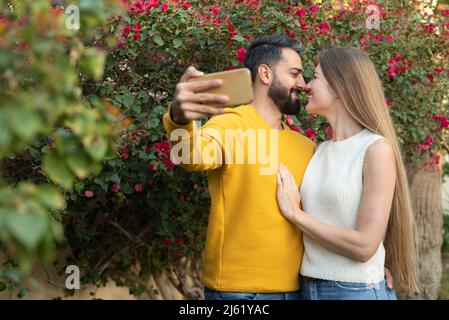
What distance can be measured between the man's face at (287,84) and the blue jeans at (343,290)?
72 centimetres

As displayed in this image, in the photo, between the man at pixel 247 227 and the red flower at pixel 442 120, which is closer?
the man at pixel 247 227

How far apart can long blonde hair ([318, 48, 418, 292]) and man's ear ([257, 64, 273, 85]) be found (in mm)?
265

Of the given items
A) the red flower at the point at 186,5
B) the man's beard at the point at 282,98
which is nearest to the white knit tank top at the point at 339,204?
the man's beard at the point at 282,98

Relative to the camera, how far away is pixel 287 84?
275 cm

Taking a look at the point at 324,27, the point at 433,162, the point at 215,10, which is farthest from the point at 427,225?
the point at 215,10

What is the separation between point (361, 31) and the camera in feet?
12.0

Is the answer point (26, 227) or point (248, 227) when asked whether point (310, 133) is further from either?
point (26, 227)

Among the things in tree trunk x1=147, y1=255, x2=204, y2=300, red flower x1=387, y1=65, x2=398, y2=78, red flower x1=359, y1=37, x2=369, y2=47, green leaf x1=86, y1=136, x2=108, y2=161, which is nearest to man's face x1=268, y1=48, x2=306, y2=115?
red flower x1=359, y1=37, x2=369, y2=47

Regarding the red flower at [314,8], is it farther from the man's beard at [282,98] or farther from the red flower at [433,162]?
the red flower at [433,162]

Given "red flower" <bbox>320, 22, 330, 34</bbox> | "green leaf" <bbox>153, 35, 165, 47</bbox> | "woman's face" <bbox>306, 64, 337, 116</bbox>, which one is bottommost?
"woman's face" <bbox>306, 64, 337, 116</bbox>

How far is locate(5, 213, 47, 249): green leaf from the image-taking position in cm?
96

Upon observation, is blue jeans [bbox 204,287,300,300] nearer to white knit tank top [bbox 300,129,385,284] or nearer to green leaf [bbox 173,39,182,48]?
white knit tank top [bbox 300,129,385,284]

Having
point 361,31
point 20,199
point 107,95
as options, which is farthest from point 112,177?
point 20,199

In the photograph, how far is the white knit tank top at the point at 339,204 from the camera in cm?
240
